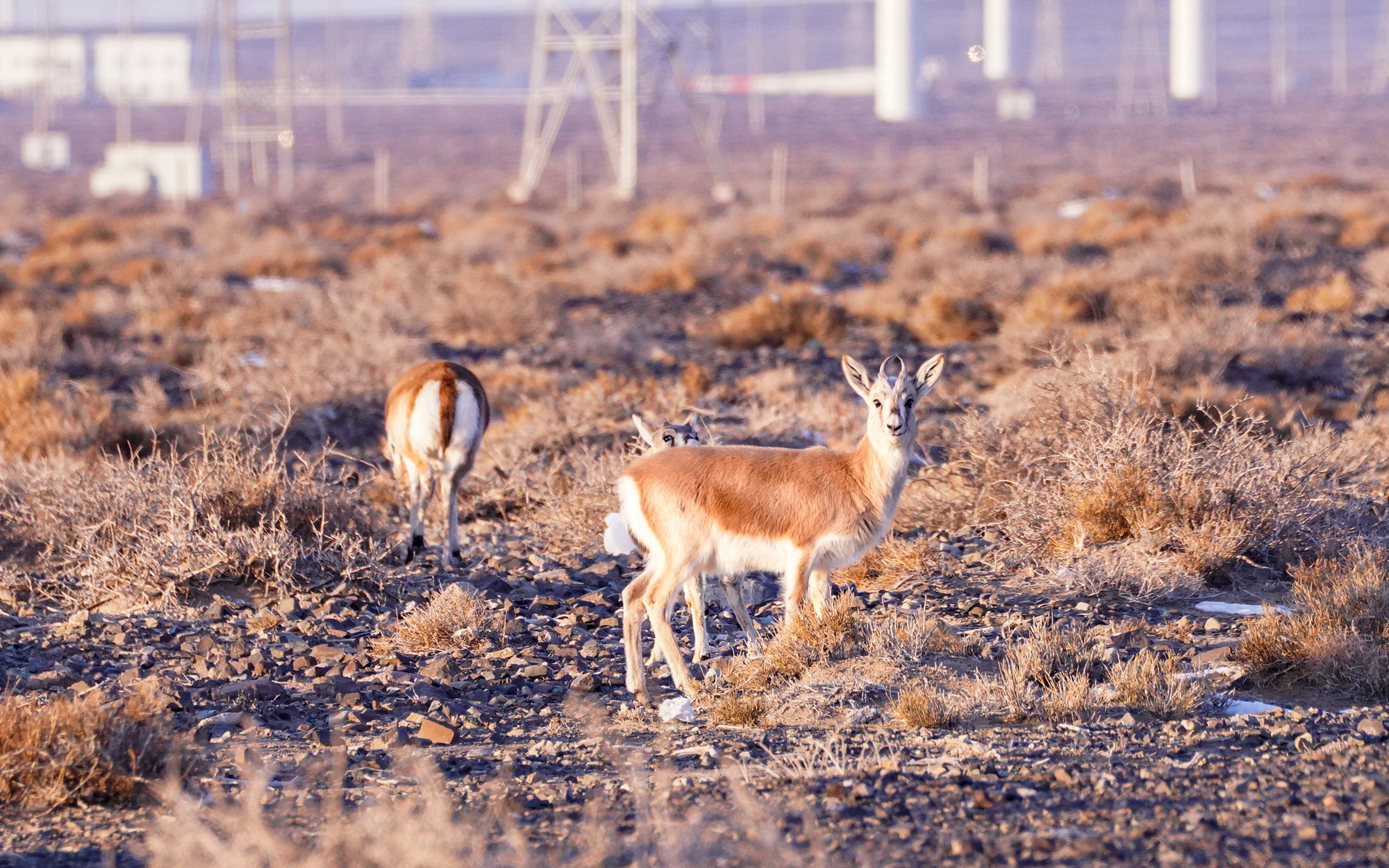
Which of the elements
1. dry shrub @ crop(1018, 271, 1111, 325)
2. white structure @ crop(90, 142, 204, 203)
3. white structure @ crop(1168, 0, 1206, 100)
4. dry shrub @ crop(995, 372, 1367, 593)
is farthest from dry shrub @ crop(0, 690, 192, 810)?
white structure @ crop(1168, 0, 1206, 100)

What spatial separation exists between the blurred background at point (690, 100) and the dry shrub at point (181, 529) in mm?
11639

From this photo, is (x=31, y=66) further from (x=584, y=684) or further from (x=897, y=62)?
(x=584, y=684)

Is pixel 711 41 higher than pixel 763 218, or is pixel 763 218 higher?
pixel 711 41

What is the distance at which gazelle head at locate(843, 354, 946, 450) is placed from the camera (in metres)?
6.11

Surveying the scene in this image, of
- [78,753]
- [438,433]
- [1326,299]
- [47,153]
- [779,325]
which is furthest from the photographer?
[47,153]

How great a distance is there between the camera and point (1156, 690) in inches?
215

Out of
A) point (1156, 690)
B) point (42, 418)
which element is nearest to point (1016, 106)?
point (42, 418)

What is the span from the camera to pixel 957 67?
446 feet

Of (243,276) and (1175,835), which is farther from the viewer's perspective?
(243,276)

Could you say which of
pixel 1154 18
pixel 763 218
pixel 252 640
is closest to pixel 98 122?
pixel 763 218

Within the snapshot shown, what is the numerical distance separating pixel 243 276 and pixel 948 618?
62.5 ft

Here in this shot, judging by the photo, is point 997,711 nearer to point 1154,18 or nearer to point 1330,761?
point 1330,761

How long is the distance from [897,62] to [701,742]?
259 ft

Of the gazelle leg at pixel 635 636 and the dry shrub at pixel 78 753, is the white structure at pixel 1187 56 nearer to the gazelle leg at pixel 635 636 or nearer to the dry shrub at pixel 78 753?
the gazelle leg at pixel 635 636
